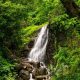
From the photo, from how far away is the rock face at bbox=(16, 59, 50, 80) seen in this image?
12660 mm

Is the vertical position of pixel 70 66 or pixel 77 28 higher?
pixel 77 28

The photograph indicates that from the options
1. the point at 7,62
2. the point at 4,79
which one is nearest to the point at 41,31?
the point at 7,62

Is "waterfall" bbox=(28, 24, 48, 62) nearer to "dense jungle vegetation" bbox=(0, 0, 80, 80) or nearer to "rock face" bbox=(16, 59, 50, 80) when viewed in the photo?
"dense jungle vegetation" bbox=(0, 0, 80, 80)

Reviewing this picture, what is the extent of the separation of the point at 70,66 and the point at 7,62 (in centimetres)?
352

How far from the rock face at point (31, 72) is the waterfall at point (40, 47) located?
207cm

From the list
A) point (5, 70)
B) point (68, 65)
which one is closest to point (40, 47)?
point (5, 70)

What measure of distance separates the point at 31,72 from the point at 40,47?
13.0 feet

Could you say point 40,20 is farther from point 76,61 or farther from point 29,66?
point 76,61

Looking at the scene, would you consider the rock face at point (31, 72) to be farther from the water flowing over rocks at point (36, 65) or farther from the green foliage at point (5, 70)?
the green foliage at point (5, 70)

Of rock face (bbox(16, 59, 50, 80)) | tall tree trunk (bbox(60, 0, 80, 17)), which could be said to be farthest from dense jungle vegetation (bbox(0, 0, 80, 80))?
rock face (bbox(16, 59, 50, 80))

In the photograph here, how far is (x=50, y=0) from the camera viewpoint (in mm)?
20328

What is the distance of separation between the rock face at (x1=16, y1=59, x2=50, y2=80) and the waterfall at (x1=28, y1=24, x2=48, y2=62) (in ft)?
6.80

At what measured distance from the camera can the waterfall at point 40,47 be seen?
16155 millimetres

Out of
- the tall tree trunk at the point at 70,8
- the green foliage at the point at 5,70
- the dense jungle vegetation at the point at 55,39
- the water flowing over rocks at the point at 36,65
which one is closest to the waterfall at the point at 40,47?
the water flowing over rocks at the point at 36,65
